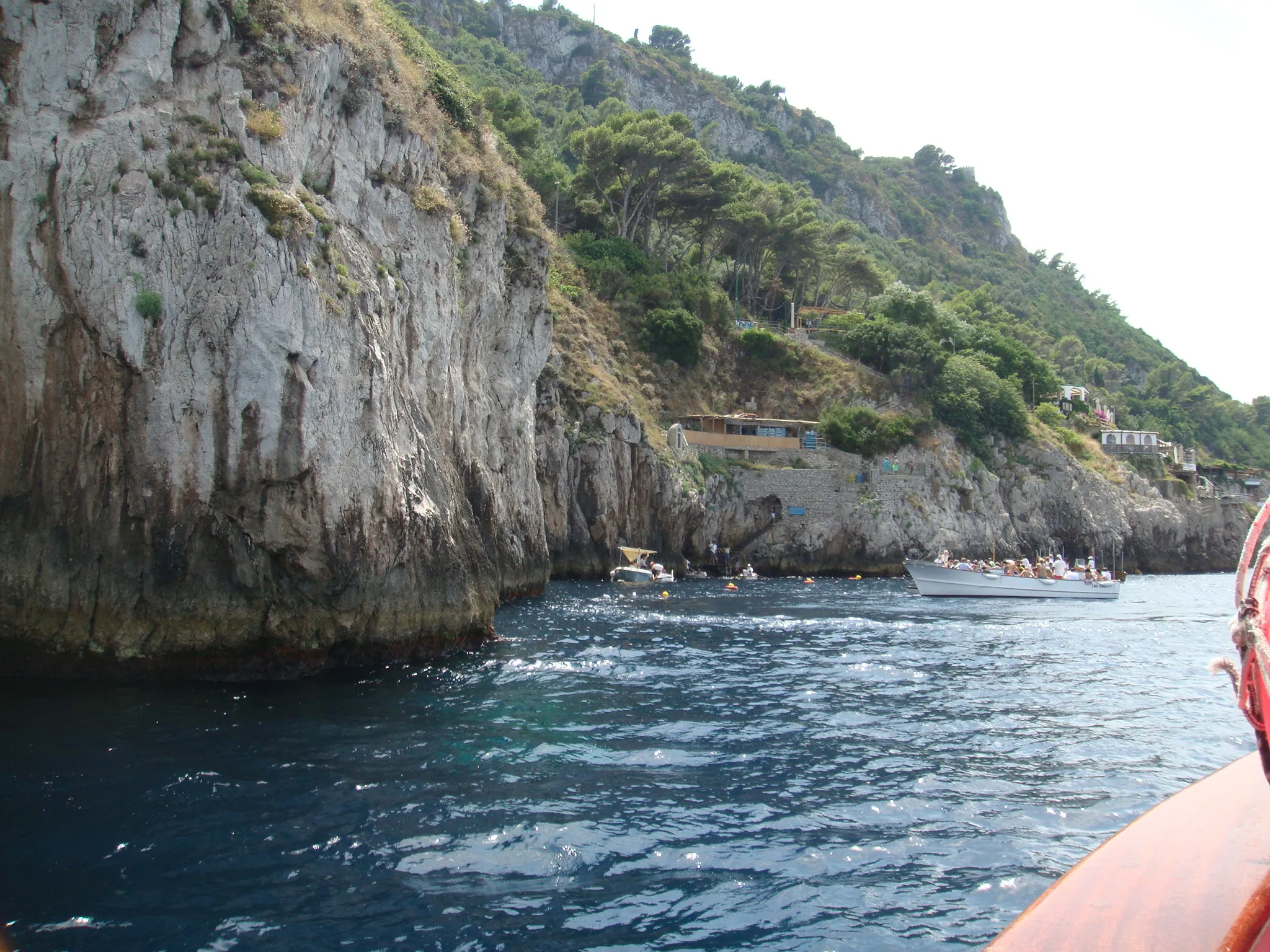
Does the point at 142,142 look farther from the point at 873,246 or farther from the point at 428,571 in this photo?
the point at 873,246

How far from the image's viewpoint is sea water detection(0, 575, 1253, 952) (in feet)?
27.1

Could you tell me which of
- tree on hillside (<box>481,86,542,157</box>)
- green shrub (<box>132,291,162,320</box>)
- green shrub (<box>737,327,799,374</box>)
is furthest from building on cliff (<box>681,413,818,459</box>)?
green shrub (<box>132,291,162,320</box>)

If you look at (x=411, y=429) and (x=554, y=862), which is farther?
(x=411, y=429)

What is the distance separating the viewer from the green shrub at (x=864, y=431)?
58.6 metres

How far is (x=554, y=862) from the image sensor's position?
9.51 meters

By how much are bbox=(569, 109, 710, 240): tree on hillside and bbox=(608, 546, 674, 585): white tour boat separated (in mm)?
30744

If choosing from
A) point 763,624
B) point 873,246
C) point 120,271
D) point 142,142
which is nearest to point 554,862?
point 120,271

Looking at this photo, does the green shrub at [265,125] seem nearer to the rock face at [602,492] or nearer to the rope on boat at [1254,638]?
the rope on boat at [1254,638]

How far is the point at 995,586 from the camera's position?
43250 millimetres

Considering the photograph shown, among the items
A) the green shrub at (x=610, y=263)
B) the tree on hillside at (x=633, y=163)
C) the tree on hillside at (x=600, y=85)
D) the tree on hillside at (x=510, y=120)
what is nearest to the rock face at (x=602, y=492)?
the green shrub at (x=610, y=263)

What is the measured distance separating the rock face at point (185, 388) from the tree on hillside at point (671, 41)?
175 metres

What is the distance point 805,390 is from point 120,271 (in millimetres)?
53403

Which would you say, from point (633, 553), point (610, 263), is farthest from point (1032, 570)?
point (610, 263)

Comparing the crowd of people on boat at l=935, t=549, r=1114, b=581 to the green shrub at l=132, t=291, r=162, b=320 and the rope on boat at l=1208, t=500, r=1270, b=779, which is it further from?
the rope on boat at l=1208, t=500, r=1270, b=779
